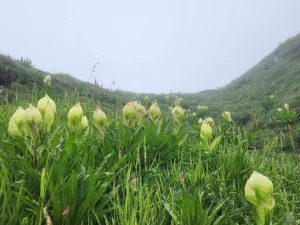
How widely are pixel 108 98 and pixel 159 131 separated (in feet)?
35.3

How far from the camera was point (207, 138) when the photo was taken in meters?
3.90

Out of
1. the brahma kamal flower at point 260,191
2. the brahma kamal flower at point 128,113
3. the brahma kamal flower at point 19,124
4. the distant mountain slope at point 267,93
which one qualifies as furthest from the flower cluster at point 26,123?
the distant mountain slope at point 267,93

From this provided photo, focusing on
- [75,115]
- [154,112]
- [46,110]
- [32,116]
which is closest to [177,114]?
[154,112]

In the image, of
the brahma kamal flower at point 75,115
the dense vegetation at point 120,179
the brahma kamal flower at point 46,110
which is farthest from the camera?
the brahma kamal flower at point 75,115

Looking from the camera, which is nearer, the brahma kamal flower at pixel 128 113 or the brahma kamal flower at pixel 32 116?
the brahma kamal flower at pixel 32 116

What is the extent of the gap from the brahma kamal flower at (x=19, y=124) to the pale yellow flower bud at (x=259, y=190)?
153 centimetres

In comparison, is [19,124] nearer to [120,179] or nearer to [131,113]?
[120,179]

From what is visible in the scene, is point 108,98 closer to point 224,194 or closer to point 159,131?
point 159,131

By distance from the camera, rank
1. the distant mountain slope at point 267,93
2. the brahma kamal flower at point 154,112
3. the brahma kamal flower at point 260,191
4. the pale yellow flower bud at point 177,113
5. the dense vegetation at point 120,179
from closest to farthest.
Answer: the brahma kamal flower at point 260,191, the dense vegetation at point 120,179, the brahma kamal flower at point 154,112, the pale yellow flower bud at point 177,113, the distant mountain slope at point 267,93

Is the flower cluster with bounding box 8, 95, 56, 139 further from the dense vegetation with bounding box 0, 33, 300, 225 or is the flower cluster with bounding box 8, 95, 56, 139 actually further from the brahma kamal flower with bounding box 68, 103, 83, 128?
the brahma kamal flower with bounding box 68, 103, 83, 128

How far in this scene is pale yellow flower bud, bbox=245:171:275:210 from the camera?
2051mm

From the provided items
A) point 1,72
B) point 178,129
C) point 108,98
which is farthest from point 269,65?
point 178,129

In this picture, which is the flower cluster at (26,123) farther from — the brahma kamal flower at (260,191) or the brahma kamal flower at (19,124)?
the brahma kamal flower at (260,191)

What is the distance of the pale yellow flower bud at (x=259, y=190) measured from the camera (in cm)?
205
